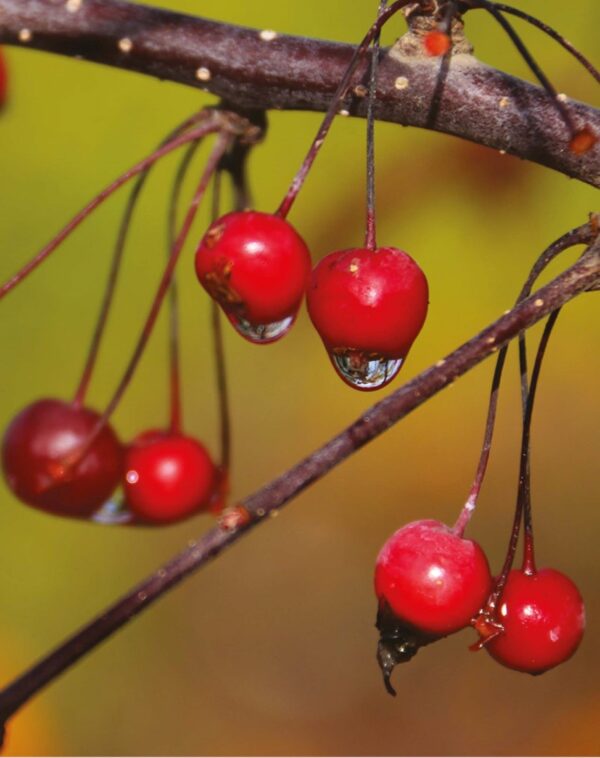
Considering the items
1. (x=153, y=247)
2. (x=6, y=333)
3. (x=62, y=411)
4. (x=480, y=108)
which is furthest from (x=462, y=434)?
(x=480, y=108)

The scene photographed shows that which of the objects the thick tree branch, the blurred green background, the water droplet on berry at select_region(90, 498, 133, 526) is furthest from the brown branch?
the blurred green background

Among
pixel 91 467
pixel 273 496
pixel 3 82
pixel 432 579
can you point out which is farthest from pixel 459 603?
pixel 3 82

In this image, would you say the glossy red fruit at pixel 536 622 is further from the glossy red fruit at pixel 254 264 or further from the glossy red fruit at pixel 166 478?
the glossy red fruit at pixel 166 478

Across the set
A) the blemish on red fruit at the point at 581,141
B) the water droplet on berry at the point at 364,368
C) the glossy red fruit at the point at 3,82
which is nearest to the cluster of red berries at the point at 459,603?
the water droplet on berry at the point at 364,368

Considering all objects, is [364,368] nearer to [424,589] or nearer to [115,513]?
[424,589]

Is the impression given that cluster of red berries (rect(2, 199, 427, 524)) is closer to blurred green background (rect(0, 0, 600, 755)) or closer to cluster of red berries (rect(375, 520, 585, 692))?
cluster of red berries (rect(375, 520, 585, 692))

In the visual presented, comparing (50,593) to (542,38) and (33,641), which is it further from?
(542,38)
